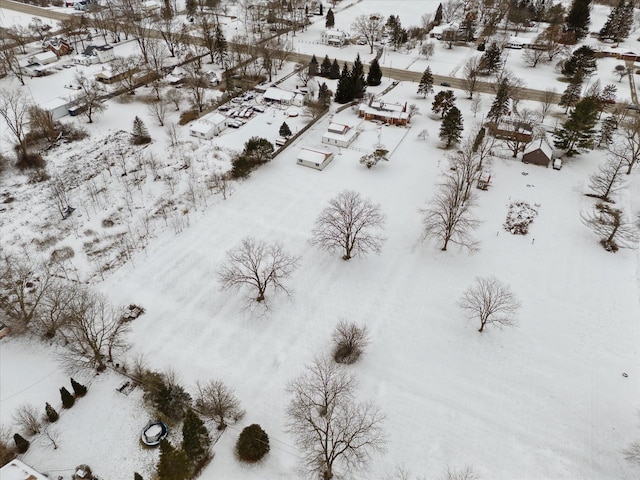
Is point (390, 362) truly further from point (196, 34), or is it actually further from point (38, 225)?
point (196, 34)

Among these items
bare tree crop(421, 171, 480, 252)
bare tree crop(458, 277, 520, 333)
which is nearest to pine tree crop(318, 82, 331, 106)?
bare tree crop(421, 171, 480, 252)

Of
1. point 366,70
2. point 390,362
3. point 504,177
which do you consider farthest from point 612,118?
point 390,362

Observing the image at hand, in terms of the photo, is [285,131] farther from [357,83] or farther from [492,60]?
[492,60]

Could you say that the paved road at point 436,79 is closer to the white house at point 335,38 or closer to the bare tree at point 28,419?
the white house at point 335,38

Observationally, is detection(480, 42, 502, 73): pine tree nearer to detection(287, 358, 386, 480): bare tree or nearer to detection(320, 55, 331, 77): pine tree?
detection(320, 55, 331, 77): pine tree

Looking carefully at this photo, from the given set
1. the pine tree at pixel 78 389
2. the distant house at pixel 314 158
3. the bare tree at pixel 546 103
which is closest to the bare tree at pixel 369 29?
the bare tree at pixel 546 103

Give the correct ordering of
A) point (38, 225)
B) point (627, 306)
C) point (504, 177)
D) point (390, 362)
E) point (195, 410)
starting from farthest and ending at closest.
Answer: point (504, 177) → point (38, 225) → point (627, 306) → point (390, 362) → point (195, 410)

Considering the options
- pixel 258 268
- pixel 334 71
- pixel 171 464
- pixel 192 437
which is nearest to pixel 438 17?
pixel 334 71
